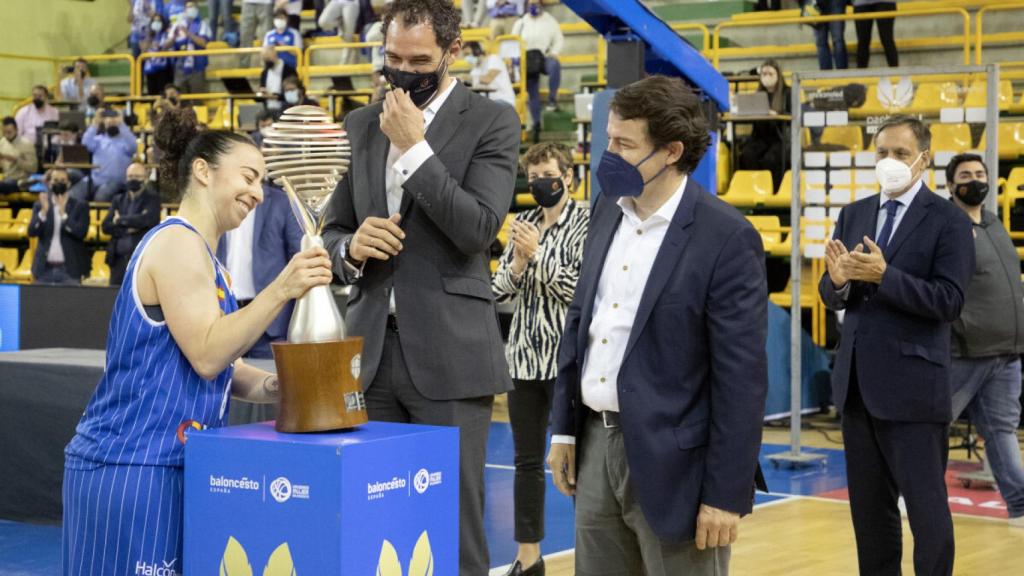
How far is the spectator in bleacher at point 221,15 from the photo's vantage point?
18.7 metres

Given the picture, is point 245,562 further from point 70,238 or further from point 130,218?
point 70,238

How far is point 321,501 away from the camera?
2.34 metres

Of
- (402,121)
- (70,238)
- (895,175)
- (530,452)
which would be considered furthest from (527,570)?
(70,238)

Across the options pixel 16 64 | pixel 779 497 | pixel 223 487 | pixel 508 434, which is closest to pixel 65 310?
pixel 508 434

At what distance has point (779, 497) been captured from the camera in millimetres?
7270

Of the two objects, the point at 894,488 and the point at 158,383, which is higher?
the point at 158,383

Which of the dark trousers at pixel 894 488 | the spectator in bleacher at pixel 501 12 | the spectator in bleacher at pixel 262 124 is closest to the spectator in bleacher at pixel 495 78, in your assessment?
the spectator in bleacher at pixel 501 12

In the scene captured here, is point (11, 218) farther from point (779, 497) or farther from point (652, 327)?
point (652, 327)

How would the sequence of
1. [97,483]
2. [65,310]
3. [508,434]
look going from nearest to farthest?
[97,483]
[65,310]
[508,434]

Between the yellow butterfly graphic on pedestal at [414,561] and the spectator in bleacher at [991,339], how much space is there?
14.5 ft

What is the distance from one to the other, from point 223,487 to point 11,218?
52.3 ft

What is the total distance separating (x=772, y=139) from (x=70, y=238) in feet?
24.0

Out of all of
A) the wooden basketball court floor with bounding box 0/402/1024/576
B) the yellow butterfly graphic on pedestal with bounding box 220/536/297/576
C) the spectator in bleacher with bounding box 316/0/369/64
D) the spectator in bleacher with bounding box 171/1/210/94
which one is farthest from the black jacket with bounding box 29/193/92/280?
the yellow butterfly graphic on pedestal with bounding box 220/536/297/576

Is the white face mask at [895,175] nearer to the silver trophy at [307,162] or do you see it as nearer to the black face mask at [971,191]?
the black face mask at [971,191]
